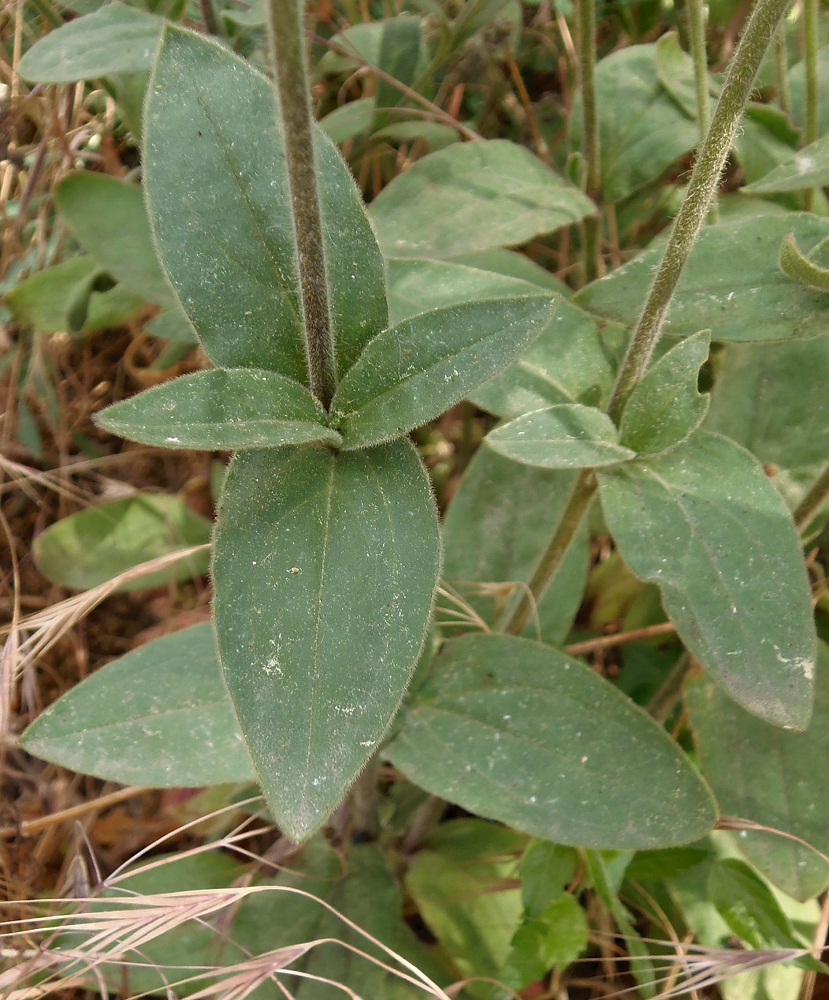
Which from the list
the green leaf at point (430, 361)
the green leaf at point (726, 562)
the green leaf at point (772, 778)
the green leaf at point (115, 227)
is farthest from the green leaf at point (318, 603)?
the green leaf at point (115, 227)

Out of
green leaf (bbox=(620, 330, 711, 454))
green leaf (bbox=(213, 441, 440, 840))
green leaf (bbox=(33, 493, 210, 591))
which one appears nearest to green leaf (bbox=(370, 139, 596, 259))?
green leaf (bbox=(620, 330, 711, 454))

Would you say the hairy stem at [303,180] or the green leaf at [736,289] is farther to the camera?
the green leaf at [736,289]

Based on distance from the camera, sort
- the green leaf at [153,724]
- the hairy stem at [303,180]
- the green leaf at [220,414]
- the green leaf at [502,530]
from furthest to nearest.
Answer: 1. the green leaf at [502,530]
2. the green leaf at [153,724]
3. the green leaf at [220,414]
4. the hairy stem at [303,180]

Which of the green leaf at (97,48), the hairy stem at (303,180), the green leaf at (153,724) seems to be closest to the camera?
the hairy stem at (303,180)

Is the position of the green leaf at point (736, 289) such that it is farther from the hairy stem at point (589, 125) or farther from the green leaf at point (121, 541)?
the green leaf at point (121, 541)

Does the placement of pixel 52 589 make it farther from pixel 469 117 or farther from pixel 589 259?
pixel 469 117

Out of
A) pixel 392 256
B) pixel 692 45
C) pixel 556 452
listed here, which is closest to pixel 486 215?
pixel 392 256

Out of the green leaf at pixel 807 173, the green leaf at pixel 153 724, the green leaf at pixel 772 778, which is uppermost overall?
the green leaf at pixel 807 173

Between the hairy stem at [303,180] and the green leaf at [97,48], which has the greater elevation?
the green leaf at [97,48]
